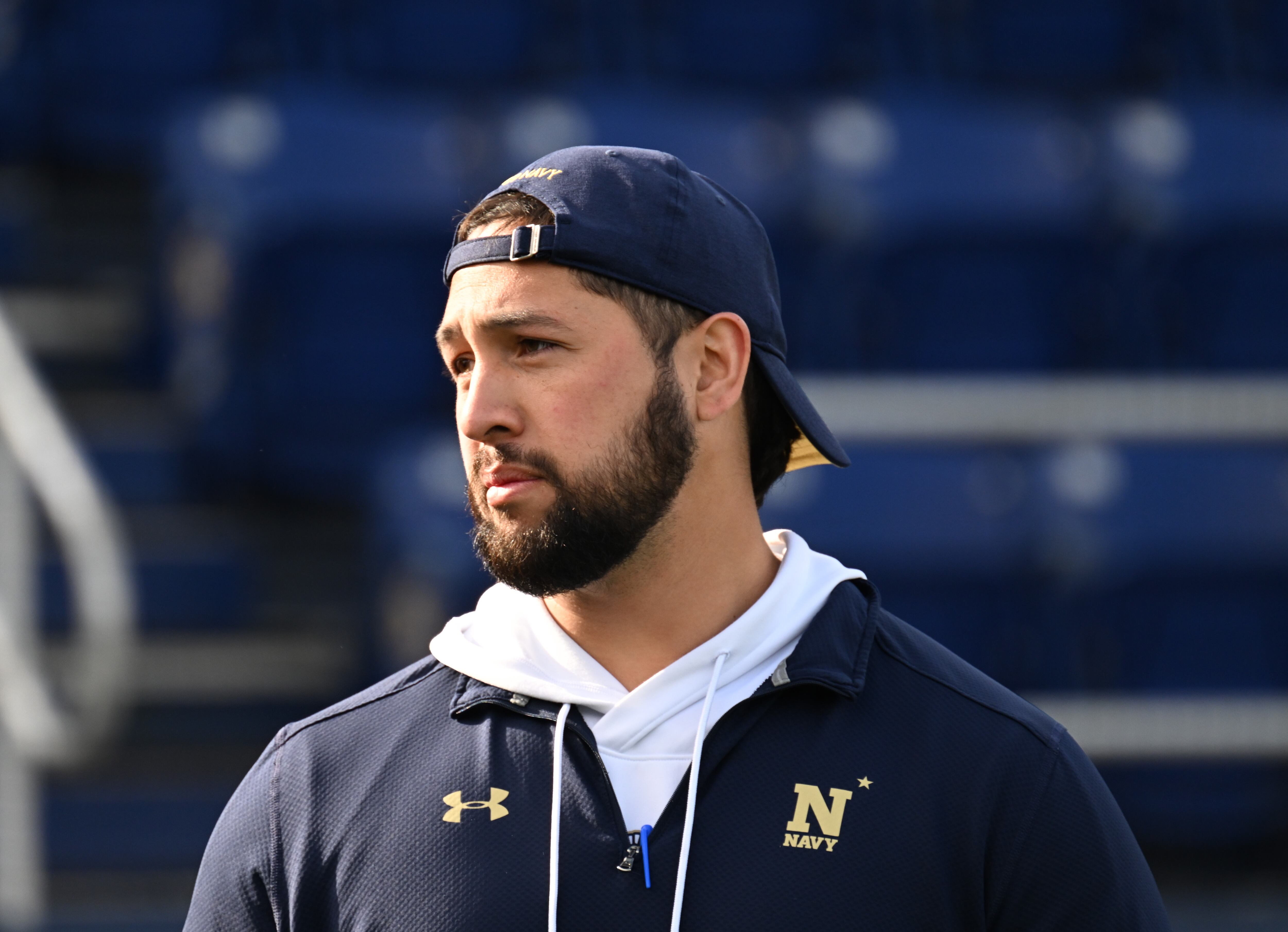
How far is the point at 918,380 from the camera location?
4254 millimetres

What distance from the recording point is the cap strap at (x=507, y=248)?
4.37 feet

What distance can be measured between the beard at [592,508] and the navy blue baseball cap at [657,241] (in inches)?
3.3

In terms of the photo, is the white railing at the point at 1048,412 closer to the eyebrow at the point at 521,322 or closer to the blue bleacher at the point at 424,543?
the blue bleacher at the point at 424,543

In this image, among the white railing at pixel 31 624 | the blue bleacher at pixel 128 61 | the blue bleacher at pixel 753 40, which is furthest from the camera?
the blue bleacher at pixel 753 40

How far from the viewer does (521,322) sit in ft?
4.40

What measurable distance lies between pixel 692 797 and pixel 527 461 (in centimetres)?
29

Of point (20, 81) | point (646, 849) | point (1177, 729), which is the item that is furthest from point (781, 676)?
point (20, 81)

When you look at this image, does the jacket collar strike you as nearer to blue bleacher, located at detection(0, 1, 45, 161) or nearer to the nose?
the nose

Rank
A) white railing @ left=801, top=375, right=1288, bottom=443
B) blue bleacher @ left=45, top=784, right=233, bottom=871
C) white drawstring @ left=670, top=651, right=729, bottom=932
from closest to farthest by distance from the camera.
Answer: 1. white drawstring @ left=670, top=651, right=729, bottom=932
2. white railing @ left=801, top=375, right=1288, bottom=443
3. blue bleacher @ left=45, top=784, right=233, bottom=871

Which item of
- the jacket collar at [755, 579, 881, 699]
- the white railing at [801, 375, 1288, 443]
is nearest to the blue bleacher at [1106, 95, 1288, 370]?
the white railing at [801, 375, 1288, 443]

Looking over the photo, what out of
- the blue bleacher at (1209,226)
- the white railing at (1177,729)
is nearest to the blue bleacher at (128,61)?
the blue bleacher at (1209,226)

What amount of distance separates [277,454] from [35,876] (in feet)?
3.99

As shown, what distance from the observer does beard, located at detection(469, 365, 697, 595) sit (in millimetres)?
1342

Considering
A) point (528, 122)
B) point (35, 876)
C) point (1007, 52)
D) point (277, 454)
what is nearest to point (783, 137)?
point (528, 122)
